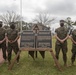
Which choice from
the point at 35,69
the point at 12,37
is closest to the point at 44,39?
the point at 35,69

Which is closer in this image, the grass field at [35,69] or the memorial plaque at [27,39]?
the grass field at [35,69]

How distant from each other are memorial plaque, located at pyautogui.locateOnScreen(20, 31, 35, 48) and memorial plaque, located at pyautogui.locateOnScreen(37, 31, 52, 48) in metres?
0.31


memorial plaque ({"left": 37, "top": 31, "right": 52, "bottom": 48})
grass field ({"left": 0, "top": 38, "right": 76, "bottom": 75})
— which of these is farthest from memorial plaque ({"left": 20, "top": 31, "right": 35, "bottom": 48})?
grass field ({"left": 0, "top": 38, "right": 76, "bottom": 75})

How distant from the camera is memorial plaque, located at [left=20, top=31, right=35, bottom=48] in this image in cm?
1167

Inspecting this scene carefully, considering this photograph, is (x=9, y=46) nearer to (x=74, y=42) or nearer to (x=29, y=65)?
(x=29, y=65)

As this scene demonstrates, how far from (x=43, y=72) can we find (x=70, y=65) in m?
1.96

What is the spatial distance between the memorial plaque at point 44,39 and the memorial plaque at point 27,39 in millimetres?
310

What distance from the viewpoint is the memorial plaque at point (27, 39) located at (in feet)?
38.3

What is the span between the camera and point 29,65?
1220 centimetres

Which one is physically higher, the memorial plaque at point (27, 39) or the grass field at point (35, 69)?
the memorial plaque at point (27, 39)

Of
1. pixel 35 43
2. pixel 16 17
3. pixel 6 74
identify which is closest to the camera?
pixel 6 74

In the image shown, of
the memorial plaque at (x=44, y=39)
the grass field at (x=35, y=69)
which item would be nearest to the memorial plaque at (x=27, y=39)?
the memorial plaque at (x=44, y=39)

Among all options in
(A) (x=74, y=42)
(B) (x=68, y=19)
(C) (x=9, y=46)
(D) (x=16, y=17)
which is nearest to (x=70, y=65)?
(A) (x=74, y=42)

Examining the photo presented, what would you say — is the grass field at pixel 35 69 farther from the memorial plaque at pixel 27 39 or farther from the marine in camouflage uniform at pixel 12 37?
the memorial plaque at pixel 27 39
